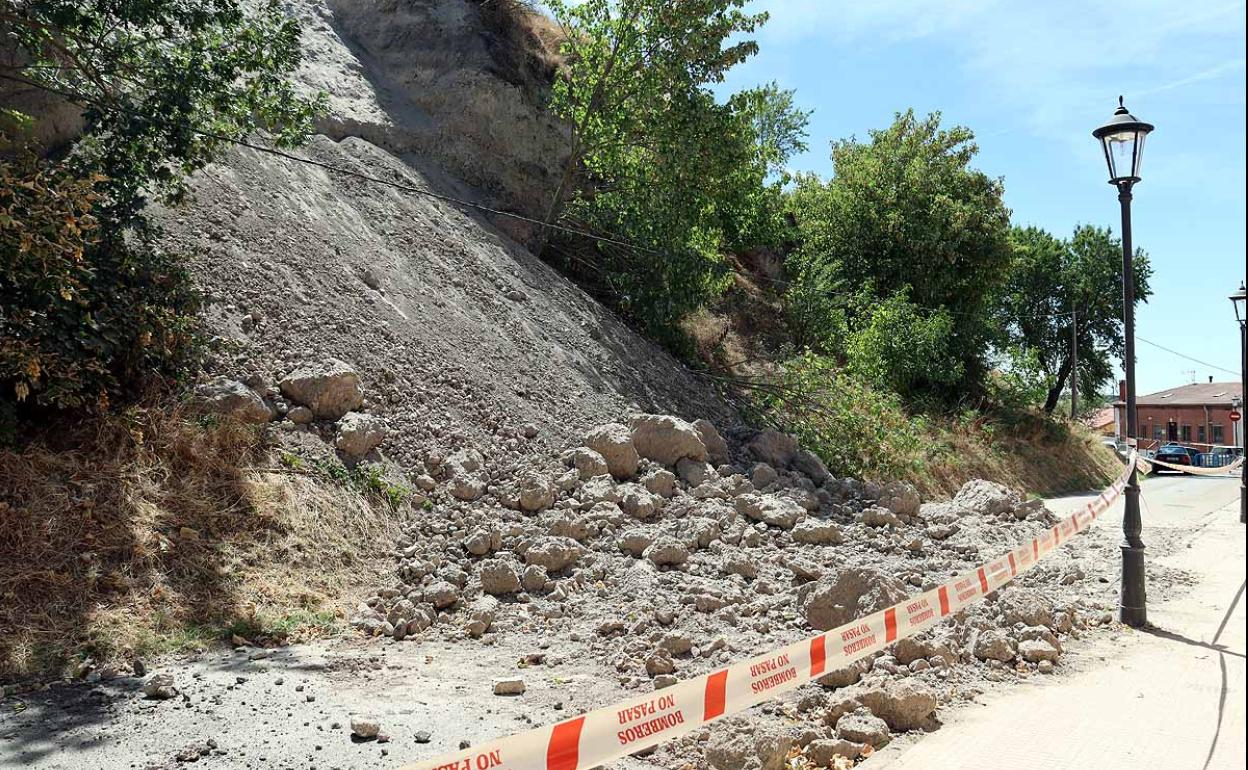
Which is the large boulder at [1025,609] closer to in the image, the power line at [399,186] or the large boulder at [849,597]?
the large boulder at [849,597]

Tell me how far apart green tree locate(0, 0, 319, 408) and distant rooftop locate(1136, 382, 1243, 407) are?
6646 cm

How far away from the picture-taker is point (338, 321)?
1071 centimetres

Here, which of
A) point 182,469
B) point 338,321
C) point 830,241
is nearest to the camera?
point 182,469

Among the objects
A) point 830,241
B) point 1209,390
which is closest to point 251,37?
point 830,241

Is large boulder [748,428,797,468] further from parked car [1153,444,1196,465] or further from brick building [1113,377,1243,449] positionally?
brick building [1113,377,1243,449]

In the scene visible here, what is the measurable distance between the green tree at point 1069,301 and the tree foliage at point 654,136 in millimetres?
24532

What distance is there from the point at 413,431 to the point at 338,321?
69.0 inches

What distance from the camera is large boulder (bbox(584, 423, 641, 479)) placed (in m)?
10.1

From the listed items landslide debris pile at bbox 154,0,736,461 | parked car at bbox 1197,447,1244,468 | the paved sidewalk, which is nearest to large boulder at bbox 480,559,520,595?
landslide debris pile at bbox 154,0,736,461

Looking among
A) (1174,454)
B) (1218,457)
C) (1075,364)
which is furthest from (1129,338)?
(1218,457)

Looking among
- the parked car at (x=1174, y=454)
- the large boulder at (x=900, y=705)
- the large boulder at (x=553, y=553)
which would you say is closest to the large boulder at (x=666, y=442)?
the large boulder at (x=553, y=553)

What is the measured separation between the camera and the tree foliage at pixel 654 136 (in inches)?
630

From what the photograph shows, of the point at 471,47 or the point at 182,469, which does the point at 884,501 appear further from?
the point at 471,47

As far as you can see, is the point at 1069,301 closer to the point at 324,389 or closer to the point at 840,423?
the point at 840,423
